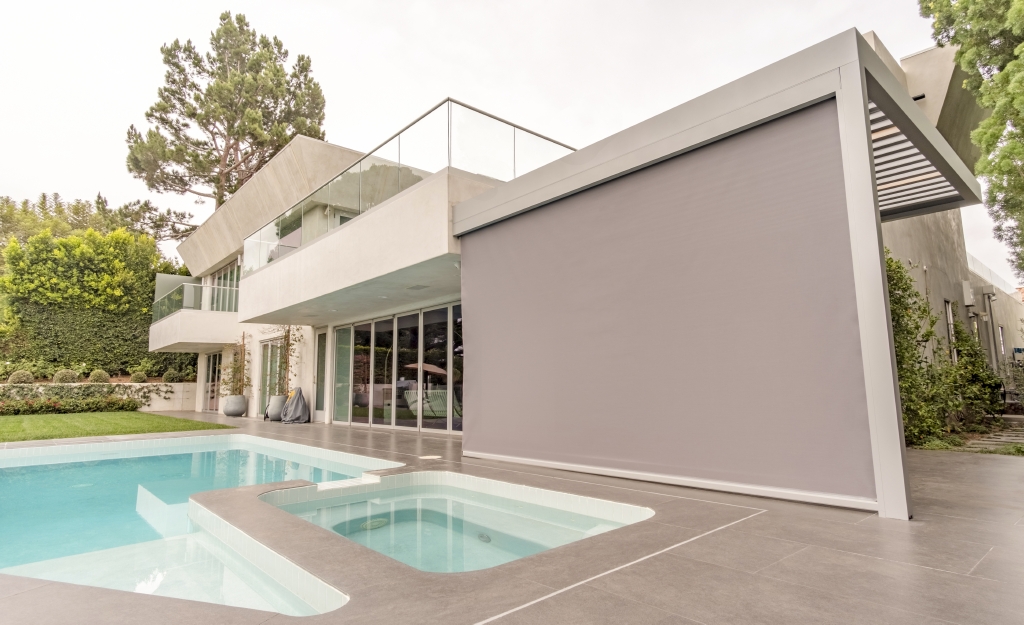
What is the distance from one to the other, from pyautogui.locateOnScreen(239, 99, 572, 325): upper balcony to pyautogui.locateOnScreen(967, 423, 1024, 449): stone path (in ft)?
22.2

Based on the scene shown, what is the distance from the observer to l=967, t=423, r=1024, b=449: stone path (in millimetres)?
6964

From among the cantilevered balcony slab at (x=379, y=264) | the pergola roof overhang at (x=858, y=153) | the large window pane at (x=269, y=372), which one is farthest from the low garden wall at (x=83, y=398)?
the pergola roof overhang at (x=858, y=153)

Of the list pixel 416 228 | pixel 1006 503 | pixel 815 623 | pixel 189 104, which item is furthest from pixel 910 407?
pixel 189 104

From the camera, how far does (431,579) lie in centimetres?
243

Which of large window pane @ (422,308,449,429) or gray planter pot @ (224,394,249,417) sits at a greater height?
large window pane @ (422,308,449,429)

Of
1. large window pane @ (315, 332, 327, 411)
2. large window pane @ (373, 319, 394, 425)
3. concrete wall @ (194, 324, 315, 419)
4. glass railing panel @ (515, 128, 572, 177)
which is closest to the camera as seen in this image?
glass railing panel @ (515, 128, 572, 177)

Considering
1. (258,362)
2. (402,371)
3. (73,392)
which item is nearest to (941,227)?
(402,371)

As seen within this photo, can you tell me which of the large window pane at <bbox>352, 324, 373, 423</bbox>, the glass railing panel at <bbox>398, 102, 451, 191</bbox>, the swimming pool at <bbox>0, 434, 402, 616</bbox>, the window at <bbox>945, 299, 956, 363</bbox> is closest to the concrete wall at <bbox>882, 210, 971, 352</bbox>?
the window at <bbox>945, 299, 956, 363</bbox>

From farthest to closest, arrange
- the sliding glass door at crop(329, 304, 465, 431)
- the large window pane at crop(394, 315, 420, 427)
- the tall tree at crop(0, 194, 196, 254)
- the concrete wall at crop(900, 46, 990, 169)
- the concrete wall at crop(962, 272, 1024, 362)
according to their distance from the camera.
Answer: the tall tree at crop(0, 194, 196, 254) → the concrete wall at crop(962, 272, 1024, 362) → the large window pane at crop(394, 315, 420, 427) → the concrete wall at crop(900, 46, 990, 169) → the sliding glass door at crop(329, 304, 465, 431)

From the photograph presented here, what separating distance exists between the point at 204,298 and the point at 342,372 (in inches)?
316

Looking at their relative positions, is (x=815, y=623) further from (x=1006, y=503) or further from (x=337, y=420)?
(x=337, y=420)

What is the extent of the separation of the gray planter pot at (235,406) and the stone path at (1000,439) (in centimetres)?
1781

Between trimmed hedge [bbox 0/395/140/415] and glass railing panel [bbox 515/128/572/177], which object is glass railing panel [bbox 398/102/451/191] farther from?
trimmed hedge [bbox 0/395/140/415]

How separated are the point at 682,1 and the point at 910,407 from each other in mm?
11715
